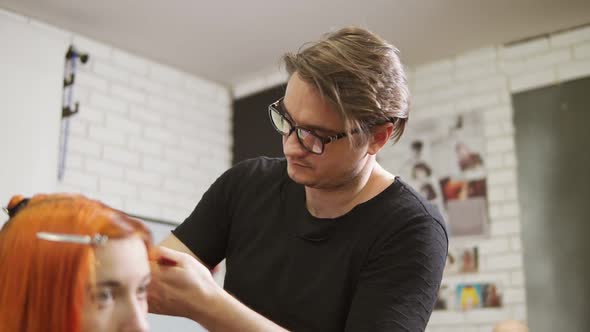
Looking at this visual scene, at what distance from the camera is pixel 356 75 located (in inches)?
61.0

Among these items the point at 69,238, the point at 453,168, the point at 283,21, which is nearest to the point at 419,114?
the point at 453,168

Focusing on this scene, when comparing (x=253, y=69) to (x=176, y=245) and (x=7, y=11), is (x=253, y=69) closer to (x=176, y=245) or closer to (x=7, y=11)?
(x=7, y=11)

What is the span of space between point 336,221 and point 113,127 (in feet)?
9.19

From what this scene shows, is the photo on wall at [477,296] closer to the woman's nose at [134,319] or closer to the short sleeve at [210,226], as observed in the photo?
the short sleeve at [210,226]

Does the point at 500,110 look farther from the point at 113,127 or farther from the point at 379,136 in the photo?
the point at 379,136

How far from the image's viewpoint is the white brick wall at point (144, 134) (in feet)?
13.3

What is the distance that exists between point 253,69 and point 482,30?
57.8 inches

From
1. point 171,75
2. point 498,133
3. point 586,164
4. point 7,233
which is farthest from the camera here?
point 171,75

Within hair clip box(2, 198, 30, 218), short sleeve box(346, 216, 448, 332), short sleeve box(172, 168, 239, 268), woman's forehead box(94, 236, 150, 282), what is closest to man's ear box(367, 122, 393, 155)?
short sleeve box(346, 216, 448, 332)

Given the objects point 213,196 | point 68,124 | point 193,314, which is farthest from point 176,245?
point 68,124

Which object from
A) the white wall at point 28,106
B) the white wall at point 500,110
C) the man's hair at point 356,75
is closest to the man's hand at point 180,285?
the man's hair at point 356,75

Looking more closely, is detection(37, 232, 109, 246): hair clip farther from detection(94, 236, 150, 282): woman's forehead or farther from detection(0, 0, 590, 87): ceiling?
detection(0, 0, 590, 87): ceiling

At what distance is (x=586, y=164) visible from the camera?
376 centimetres

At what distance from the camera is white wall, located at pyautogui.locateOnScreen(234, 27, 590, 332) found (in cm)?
388
